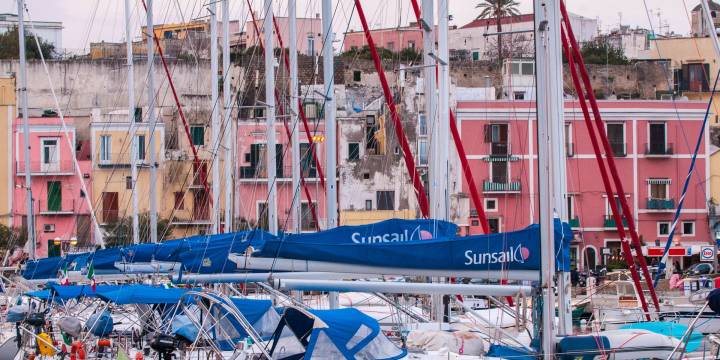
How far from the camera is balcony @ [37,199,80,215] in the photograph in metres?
55.8

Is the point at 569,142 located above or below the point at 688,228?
above

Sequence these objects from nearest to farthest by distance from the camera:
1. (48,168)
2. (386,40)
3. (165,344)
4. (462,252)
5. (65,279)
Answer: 1. (462,252)
2. (165,344)
3. (65,279)
4. (48,168)
5. (386,40)

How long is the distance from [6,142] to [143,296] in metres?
37.8

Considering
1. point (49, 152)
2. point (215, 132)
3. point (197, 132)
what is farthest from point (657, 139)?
point (215, 132)

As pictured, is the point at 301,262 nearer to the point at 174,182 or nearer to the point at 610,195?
the point at 610,195

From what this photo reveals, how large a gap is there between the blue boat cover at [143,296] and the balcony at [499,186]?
107 ft

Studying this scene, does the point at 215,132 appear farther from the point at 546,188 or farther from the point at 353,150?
the point at 353,150

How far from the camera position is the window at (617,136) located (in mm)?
53688

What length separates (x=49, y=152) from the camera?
5578 cm

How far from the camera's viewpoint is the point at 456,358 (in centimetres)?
1672

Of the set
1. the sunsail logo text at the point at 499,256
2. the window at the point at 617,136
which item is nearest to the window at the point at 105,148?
the window at the point at 617,136

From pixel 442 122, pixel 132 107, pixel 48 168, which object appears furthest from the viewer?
pixel 48 168

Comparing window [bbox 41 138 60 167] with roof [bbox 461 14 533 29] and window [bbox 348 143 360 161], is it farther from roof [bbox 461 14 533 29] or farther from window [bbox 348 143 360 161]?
roof [bbox 461 14 533 29]

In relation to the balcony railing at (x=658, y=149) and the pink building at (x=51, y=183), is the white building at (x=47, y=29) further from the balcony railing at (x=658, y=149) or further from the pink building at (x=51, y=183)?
the balcony railing at (x=658, y=149)
